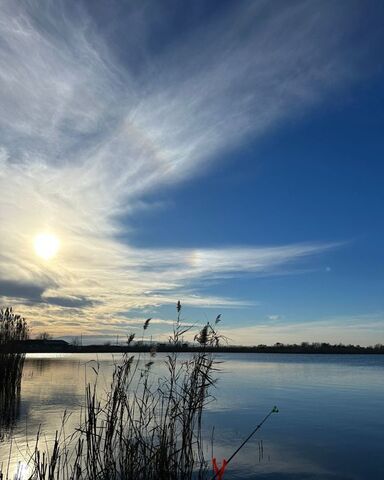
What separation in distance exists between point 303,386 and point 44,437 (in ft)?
69.7

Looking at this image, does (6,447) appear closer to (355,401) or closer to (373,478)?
(373,478)

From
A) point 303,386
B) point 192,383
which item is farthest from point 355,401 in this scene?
point 192,383

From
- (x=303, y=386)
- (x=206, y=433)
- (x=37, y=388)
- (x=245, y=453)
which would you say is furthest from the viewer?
(x=303, y=386)

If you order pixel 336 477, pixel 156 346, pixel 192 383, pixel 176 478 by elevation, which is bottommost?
pixel 336 477

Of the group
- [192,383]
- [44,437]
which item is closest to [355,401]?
[44,437]

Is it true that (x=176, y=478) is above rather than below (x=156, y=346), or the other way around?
below

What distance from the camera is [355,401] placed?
22594mm

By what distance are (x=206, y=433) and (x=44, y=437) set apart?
4.64 metres

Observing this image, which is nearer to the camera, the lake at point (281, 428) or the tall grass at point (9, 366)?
the lake at point (281, 428)

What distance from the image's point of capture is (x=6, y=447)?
35.4ft

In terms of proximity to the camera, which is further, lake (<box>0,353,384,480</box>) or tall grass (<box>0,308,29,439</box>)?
tall grass (<box>0,308,29,439</box>)

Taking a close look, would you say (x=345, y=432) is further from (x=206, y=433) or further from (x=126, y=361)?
(x=126, y=361)

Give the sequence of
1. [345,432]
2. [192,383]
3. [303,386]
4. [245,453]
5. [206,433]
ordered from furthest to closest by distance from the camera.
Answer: [303,386] < [345,432] < [206,433] < [245,453] < [192,383]

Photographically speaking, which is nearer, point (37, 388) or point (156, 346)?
point (156, 346)
